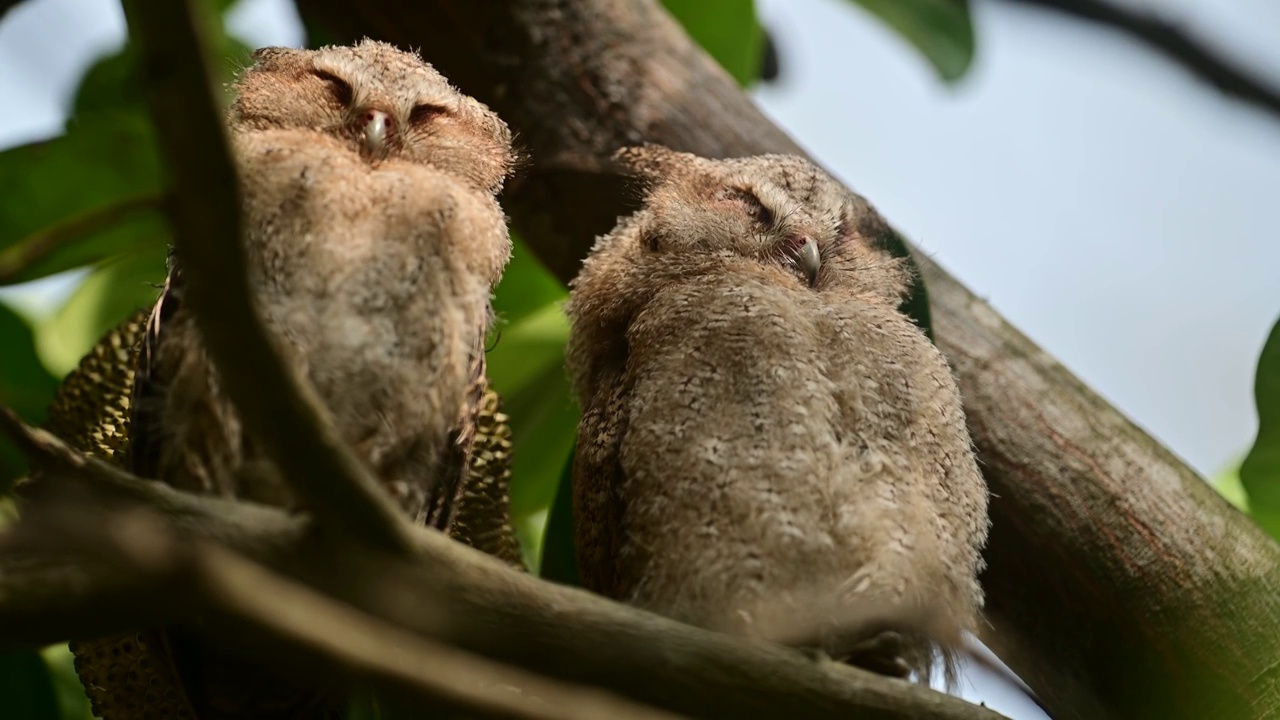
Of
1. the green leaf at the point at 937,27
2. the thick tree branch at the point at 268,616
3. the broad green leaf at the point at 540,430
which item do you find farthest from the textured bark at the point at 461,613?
the green leaf at the point at 937,27

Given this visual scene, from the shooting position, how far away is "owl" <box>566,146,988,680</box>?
6.32 feet

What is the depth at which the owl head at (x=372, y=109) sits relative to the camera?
2162 mm

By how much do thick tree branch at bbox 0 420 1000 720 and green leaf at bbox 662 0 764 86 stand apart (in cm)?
251

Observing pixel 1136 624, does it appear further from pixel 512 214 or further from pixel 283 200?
pixel 283 200

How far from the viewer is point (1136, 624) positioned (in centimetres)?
274

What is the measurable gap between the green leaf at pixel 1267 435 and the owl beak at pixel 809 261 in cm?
104

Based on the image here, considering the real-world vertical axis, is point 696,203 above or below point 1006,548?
above

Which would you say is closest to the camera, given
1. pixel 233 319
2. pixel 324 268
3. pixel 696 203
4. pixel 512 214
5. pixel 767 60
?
pixel 233 319

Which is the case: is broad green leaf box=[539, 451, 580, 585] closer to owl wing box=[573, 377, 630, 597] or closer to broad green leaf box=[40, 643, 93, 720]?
owl wing box=[573, 377, 630, 597]

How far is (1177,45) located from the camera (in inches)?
81.7

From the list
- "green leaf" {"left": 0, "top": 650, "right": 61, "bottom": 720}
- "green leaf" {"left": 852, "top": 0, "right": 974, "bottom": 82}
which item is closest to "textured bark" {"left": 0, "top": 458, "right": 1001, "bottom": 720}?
"green leaf" {"left": 0, "top": 650, "right": 61, "bottom": 720}

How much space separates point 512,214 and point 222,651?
5.29 feet

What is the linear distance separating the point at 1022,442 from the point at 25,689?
7.05ft

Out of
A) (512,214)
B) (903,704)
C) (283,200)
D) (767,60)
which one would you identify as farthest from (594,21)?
(903,704)
